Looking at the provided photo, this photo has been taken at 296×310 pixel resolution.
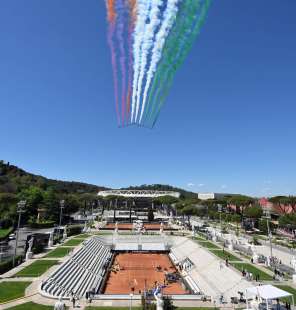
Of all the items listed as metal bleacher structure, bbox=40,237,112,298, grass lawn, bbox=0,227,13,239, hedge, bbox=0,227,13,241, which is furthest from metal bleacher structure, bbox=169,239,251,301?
grass lawn, bbox=0,227,13,239

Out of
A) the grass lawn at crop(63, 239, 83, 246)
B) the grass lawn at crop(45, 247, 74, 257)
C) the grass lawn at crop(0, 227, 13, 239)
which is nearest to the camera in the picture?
the grass lawn at crop(45, 247, 74, 257)

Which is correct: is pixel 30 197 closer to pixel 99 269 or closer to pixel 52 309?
pixel 99 269

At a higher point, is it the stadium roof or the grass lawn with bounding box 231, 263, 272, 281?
the stadium roof

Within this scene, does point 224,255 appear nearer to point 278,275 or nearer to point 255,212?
point 278,275

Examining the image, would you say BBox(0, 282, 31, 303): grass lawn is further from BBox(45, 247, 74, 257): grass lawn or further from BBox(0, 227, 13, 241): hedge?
BBox(0, 227, 13, 241): hedge

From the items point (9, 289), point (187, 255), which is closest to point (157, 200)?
point (187, 255)
